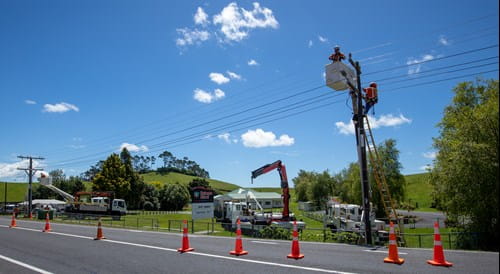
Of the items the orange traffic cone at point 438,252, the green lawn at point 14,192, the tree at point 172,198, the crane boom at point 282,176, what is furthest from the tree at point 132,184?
the orange traffic cone at point 438,252

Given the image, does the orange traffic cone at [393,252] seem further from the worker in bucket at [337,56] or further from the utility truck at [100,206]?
the utility truck at [100,206]

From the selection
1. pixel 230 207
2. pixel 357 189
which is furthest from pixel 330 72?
pixel 357 189

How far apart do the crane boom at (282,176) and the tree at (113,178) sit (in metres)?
46.1

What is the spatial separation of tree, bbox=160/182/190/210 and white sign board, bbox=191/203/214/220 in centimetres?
6498

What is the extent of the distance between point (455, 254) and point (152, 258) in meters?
8.92

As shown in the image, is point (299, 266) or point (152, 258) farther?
point (152, 258)

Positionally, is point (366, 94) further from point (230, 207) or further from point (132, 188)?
→ point (132, 188)

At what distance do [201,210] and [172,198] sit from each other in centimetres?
6546

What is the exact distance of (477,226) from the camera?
1745 cm

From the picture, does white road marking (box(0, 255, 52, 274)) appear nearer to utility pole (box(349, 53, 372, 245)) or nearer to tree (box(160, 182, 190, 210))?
utility pole (box(349, 53, 372, 245))

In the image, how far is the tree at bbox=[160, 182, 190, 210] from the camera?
283 feet

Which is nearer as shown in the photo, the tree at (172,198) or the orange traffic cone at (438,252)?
the orange traffic cone at (438,252)

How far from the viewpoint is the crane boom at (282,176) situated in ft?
94.0

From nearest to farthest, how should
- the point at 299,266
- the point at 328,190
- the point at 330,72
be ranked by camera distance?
the point at 299,266 < the point at 330,72 < the point at 328,190
